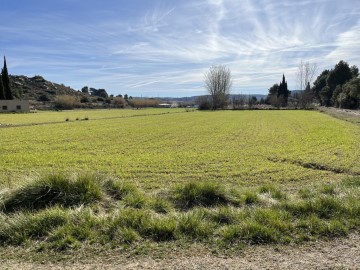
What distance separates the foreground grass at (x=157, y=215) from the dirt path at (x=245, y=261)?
359mm

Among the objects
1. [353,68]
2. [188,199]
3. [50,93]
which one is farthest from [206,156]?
[50,93]

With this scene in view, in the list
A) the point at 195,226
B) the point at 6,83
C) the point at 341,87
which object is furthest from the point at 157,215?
the point at 6,83

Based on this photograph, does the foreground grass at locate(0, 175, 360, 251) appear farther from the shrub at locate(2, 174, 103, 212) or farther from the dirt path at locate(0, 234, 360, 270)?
the dirt path at locate(0, 234, 360, 270)

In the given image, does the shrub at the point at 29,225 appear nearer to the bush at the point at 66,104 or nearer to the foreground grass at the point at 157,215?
the foreground grass at the point at 157,215

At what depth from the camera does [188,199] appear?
269 inches

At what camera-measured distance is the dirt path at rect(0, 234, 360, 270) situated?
398 cm

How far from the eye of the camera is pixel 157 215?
19.0 ft

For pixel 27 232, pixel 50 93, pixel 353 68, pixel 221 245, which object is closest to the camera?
pixel 221 245

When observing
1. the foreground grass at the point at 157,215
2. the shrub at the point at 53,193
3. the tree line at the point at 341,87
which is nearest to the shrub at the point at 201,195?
the foreground grass at the point at 157,215

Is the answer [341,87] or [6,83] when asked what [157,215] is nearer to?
[341,87]

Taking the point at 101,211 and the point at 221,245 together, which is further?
the point at 101,211

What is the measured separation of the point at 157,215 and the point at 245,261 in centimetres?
209

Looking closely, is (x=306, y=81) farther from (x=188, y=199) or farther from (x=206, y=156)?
(x=188, y=199)

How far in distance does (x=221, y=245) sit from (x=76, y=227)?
2235mm
